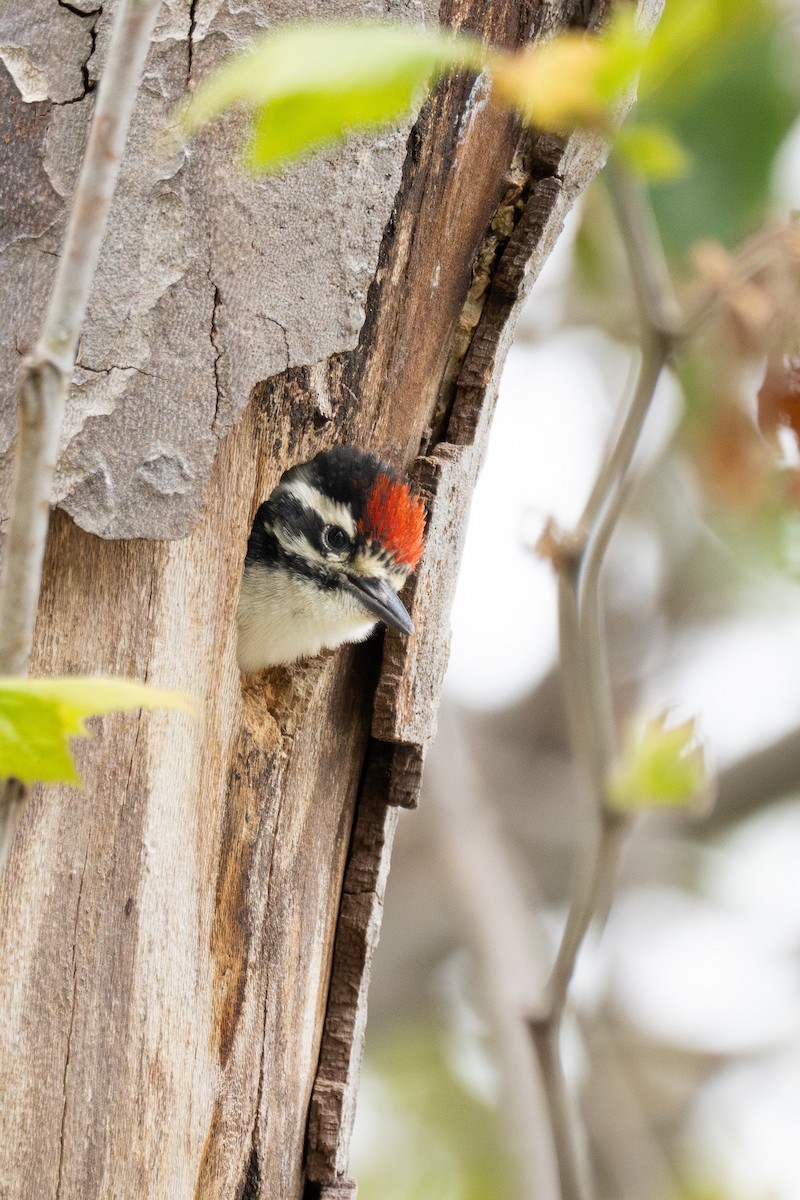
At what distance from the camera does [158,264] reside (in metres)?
2.19

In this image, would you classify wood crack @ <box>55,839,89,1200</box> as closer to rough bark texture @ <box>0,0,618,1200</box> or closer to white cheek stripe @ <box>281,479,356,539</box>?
rough bark texture @ <box>0,0,618,1200</box>

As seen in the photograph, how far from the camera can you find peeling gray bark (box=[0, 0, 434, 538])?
6.88 ft

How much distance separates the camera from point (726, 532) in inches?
185

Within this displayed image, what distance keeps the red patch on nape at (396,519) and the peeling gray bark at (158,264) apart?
585 mm

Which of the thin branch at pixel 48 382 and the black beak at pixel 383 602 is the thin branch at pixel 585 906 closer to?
the black beak at pixel 383 602

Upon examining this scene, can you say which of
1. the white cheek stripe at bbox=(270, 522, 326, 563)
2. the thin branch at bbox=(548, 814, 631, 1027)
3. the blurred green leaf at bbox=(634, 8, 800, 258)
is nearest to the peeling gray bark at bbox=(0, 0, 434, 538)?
the thin branch at bbox=(548, 814, 631, 1027)

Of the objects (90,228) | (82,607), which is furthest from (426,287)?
(90,228)

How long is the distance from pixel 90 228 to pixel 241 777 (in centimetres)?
149

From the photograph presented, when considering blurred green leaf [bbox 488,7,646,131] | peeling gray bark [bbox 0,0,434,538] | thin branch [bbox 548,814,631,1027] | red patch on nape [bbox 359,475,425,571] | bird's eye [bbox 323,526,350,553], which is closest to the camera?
blurred green leaf [bbox 488,7,646,131]

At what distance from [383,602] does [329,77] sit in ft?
6.73

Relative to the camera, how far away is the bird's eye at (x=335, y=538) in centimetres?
349

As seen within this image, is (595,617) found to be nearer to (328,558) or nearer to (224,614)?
(224,614)

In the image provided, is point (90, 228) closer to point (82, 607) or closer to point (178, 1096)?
point (82, 607)

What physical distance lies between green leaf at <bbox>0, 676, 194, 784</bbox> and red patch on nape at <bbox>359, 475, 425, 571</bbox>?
1670 mm
